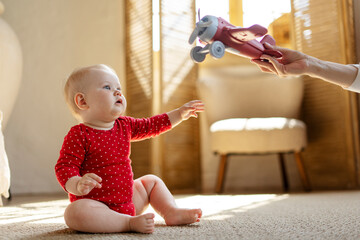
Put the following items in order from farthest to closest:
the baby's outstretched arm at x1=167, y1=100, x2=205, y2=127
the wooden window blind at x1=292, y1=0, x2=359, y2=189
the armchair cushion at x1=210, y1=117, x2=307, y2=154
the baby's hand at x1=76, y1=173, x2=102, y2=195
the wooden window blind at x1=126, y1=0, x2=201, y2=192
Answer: the wooden window blind at x1=126, y1=0, x2=201, y2=192 → the wooden window blind at x1=292, y1=0, x2=359, y2=189 → the armchair cushion at x1=210, y1=117, x2=307, y2=154 → the baby's outstretched arm at x1=167, y1=100, x2=205, y2=127 → the baby's hand at x1=76, y1=173, x2=102, y2=195

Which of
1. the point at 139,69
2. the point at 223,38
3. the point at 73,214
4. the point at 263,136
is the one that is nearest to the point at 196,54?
the point at 223,38

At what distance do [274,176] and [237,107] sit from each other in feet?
1.63

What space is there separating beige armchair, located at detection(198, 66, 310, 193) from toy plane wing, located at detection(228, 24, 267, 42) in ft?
4.13

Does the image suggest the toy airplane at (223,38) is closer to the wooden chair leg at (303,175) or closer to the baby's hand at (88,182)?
the baby's hand at (88,182)

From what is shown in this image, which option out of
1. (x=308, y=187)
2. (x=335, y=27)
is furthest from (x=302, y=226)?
(x=335, y=27)

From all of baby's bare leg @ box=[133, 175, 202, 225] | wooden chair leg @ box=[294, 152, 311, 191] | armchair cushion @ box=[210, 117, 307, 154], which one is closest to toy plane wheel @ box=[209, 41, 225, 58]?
baby's bare leg @ box=[133, 175, 202, 225]

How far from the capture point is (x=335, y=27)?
230 cm

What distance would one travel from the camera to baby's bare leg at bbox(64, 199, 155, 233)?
79 centimetres

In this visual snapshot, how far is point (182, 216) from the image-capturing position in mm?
896

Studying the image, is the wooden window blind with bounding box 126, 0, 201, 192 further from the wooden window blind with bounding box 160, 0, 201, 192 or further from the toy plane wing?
the toy plane wing

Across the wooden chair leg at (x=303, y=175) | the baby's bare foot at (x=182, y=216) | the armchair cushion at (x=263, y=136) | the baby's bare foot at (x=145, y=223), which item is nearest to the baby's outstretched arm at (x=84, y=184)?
the baby's bare foot at (x=145, y=223)

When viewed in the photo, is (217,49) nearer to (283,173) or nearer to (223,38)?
(223,38)

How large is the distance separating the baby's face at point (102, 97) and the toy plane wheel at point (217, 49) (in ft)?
0.80

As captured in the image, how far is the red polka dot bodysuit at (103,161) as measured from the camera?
0.86 meters
